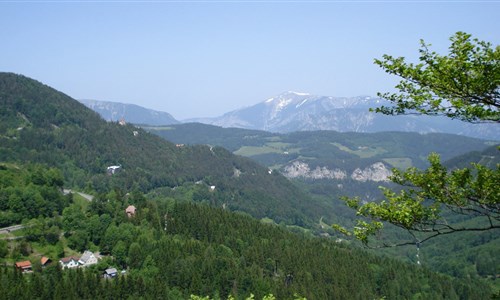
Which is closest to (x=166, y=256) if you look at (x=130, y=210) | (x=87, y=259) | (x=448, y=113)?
(x=87, y=259)

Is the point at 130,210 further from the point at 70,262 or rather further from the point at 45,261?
the point at 45,261

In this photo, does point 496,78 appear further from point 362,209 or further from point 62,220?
point 62,220

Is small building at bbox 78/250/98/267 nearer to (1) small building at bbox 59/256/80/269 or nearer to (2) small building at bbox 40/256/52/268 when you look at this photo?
(1) small building at bbox 59/256/80/269

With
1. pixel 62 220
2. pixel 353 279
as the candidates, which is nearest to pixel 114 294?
pixel 62 220

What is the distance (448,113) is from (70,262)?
9484 cm

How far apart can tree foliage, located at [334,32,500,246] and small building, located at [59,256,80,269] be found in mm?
89534

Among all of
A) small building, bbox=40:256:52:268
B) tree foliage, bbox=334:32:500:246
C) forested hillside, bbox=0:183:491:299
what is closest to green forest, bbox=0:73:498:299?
forested hillside, bbox=0:183:491:299

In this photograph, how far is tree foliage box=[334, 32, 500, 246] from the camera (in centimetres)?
1605

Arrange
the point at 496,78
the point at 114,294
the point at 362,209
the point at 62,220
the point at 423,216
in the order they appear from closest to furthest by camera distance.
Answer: the point at 496,78 < the point at 423,216 < the point at 362,209 < the point at 114,294 < the point at 62,220

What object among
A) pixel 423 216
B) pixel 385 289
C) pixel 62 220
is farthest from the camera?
pixel 385 289

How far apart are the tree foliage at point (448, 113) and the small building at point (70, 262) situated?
8953cm

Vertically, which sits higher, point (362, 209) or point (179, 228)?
point (362, 209)

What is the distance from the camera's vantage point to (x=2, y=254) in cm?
9088

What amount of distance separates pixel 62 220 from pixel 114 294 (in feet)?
123
